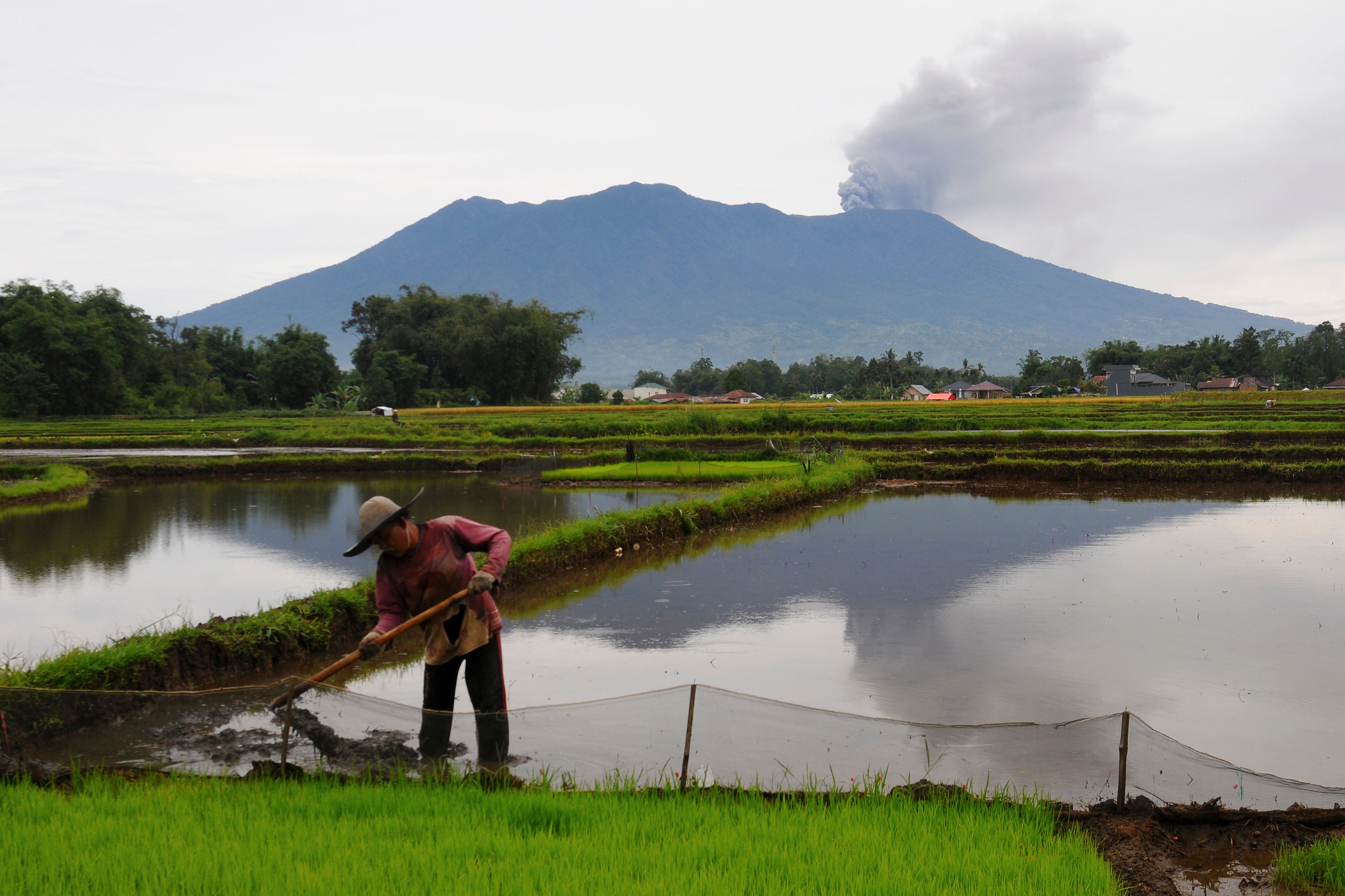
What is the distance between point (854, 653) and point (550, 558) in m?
4.23

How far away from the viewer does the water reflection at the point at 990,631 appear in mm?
5555

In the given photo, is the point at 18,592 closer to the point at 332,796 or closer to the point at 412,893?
the point at 332,796

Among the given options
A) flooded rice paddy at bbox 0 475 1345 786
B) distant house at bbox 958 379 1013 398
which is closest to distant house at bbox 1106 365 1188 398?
distant house at bbox 958 379 1013 398

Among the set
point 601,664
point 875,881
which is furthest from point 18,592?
point 875,881

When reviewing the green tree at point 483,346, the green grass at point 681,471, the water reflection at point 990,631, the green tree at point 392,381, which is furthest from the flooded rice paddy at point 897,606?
the green tree at point 483,346

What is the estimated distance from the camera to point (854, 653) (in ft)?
22.3

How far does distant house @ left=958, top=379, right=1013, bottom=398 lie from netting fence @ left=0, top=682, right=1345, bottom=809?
89412 mm

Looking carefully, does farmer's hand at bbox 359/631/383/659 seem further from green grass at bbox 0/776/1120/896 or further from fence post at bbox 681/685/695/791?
fence post at bbox 681/685/695/791

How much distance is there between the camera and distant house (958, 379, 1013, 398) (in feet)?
296

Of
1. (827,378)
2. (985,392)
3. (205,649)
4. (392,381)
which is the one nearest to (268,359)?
(392,381)

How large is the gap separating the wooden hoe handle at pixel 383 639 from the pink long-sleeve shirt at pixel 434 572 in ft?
0.41

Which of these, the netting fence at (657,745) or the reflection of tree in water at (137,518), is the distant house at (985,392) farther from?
the netting fence at (657,745)

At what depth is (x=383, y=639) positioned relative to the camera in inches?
149

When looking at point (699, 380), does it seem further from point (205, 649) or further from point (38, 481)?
point (205, 649)
